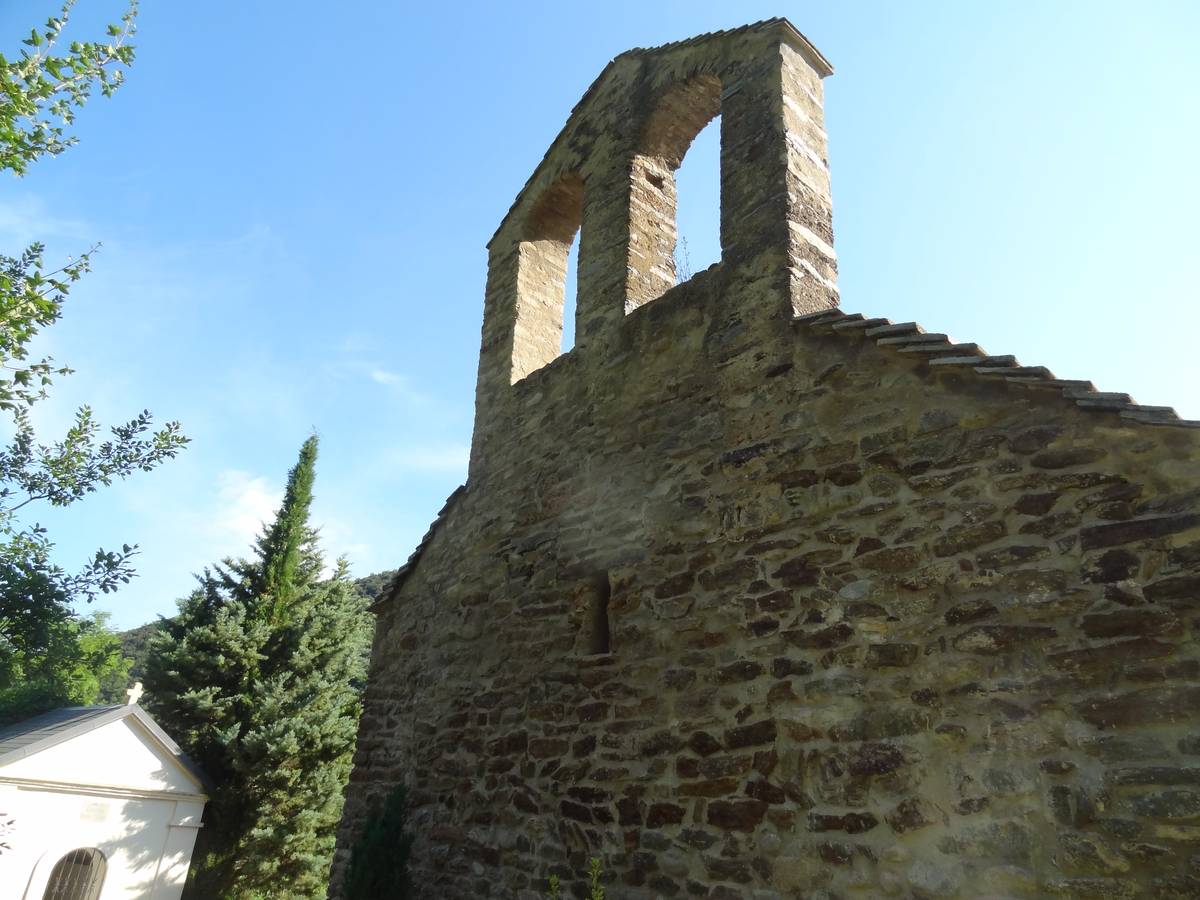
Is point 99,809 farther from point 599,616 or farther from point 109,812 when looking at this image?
point 599,616

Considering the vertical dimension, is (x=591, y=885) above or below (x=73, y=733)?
below

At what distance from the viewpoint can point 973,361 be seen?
340cm

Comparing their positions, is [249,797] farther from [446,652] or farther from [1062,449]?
[1062,449]

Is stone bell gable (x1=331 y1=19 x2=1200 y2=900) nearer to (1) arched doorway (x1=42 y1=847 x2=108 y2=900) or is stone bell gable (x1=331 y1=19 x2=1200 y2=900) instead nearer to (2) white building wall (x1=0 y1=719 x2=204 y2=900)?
(2) white building wall (x1=0 y1=719 x2=204 y2=900)

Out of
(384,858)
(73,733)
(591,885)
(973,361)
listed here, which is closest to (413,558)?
(384,858)

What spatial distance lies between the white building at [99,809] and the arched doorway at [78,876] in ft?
0.05

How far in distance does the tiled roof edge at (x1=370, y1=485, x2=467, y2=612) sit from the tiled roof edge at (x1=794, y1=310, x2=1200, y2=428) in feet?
12.2

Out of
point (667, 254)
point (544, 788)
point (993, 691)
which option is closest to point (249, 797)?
point (544, 788)

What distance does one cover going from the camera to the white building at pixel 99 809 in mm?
11781

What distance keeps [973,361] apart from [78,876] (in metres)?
15.4

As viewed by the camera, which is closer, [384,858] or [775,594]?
[775,594]

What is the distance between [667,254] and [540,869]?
438cm

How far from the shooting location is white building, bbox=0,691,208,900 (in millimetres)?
11781

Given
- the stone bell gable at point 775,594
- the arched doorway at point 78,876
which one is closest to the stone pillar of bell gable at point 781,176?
the stone bell gable at point 775,594
